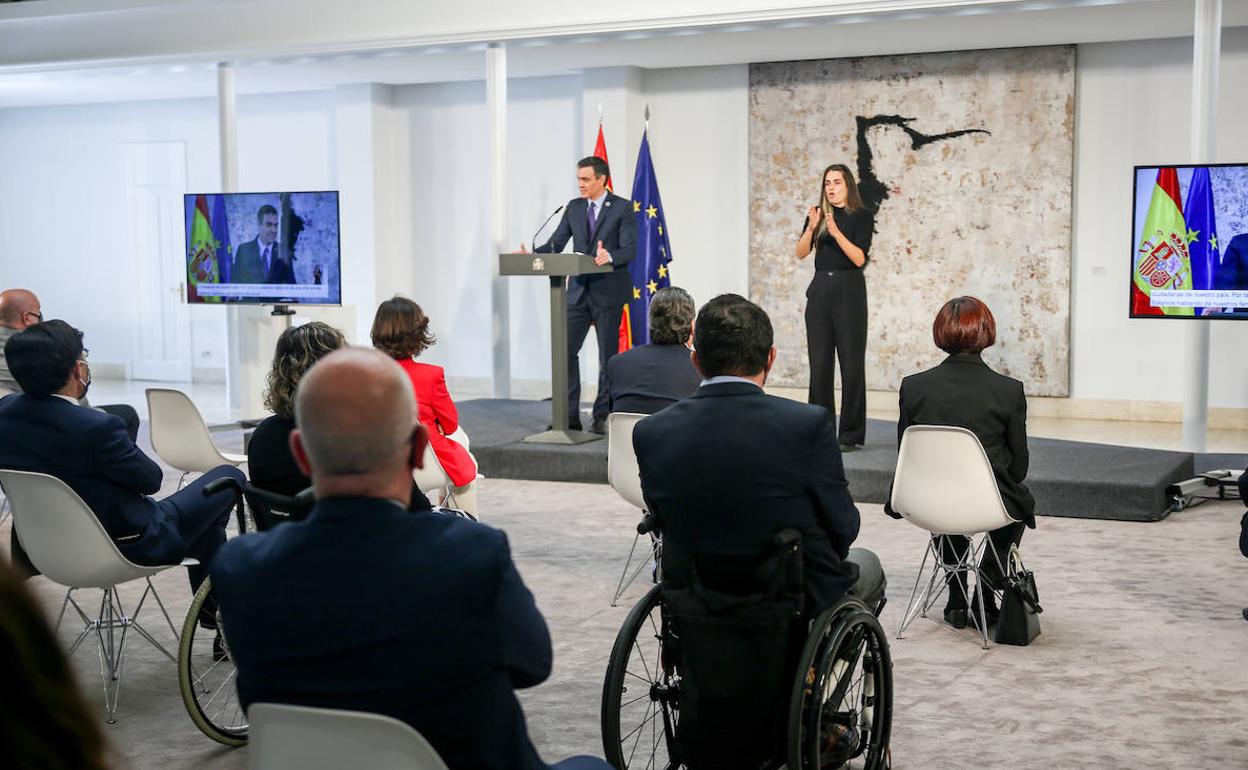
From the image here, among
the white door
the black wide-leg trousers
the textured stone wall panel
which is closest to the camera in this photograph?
the black wide-leg trousers

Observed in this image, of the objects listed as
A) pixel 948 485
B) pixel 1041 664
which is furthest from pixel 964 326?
pixel 1041 664

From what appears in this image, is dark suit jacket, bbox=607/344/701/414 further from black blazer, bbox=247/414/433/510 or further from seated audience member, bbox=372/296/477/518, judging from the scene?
black blazer, bbox=247/414/433/510

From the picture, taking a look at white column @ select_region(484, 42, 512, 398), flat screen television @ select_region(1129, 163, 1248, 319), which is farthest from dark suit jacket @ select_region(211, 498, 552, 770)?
white column @ select_region(484, 42, 512, 398)

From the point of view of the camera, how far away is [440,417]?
5238 millimetres

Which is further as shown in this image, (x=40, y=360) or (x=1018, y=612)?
(x=1018, y=612)

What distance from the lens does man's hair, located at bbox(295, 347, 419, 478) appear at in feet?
6.67

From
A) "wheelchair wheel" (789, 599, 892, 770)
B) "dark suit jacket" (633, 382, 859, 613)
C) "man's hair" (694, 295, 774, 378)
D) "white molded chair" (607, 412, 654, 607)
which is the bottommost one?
"wheelchair wheel" (789, 599, 892, 770)

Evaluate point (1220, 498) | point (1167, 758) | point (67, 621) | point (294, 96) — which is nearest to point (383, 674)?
point (1167, 758)

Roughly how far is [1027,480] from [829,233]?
169 cm

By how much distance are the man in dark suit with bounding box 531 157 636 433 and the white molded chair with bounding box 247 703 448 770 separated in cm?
631

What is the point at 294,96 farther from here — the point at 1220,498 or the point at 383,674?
the point at 383,674

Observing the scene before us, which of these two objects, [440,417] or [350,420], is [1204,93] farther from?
[350,420]

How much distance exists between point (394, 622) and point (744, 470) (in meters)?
1.22

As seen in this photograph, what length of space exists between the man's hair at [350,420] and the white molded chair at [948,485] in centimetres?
296
